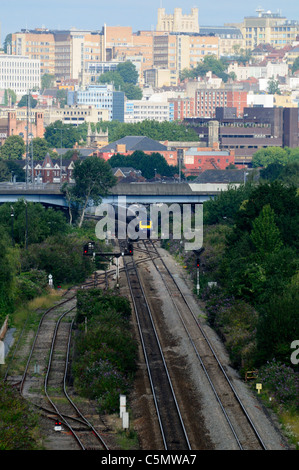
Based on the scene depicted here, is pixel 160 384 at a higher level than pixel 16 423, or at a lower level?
lower

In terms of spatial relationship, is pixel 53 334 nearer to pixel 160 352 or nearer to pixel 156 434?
pixel 160 352

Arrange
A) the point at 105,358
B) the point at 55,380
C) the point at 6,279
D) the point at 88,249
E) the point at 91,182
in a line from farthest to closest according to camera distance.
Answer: the point at 91,182, the point at 88,249, the point at 6,279, the point at 55,380, the point at 105,358

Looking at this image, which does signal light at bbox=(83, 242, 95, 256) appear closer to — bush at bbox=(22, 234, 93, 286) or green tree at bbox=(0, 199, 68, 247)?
bush at bbox=(22, 234, 93, 286)

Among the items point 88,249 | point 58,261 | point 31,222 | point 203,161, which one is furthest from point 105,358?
point 203,161

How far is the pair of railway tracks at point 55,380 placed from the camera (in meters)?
35.9

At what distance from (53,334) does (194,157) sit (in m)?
146

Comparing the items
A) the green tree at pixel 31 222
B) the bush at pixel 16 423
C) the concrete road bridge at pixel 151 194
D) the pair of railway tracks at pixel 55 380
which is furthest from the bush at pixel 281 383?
the concrete road bridge at pixel 151 194

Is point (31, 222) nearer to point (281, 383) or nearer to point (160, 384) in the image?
point (160, 384)

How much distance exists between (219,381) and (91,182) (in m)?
58.3

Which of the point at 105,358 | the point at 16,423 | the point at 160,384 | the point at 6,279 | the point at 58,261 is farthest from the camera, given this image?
the point at 58,261

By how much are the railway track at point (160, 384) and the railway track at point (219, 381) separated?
1.60 m

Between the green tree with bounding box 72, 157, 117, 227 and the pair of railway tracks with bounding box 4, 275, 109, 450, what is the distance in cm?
4090

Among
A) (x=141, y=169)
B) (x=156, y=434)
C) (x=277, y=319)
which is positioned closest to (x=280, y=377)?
(x=277, y=319)

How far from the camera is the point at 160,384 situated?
4178cm
